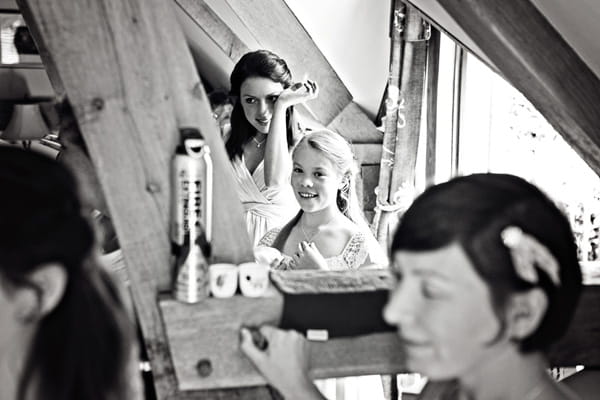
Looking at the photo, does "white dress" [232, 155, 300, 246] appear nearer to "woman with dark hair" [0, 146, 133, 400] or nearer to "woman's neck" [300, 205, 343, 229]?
"woman's neck" [300, 205, 343, 229]

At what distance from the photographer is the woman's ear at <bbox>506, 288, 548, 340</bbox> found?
141cm

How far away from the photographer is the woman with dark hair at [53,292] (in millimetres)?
1296

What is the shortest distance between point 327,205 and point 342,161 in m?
0.17

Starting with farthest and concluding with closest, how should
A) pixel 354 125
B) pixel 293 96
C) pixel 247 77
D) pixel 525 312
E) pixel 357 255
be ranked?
pixel 354 125, pixel 247 77, pixel 293 96, pixel 357 255, pixel 525 312

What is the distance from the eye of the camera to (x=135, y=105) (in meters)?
1.78

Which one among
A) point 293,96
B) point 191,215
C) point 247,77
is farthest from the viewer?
point 247,77

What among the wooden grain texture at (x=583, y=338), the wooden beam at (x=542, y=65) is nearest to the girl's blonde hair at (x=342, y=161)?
the wooden beam at (x=542, y=65)

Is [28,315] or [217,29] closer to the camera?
[28,315]

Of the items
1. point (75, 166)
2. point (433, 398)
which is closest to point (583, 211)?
point (433, 398)

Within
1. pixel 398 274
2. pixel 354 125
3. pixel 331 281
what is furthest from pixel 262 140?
pixel 398 274

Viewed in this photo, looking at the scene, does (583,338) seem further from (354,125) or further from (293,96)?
(354,125)

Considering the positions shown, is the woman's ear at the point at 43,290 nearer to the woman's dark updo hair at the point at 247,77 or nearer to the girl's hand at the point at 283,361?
the girl's hand at the point at 283,361

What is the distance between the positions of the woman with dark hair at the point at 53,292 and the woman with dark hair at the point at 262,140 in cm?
259

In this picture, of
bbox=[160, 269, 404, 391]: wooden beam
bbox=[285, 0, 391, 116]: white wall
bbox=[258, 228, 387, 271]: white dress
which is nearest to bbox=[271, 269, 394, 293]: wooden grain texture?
bbox=[160, 269, 404, 391]: wooden beam
